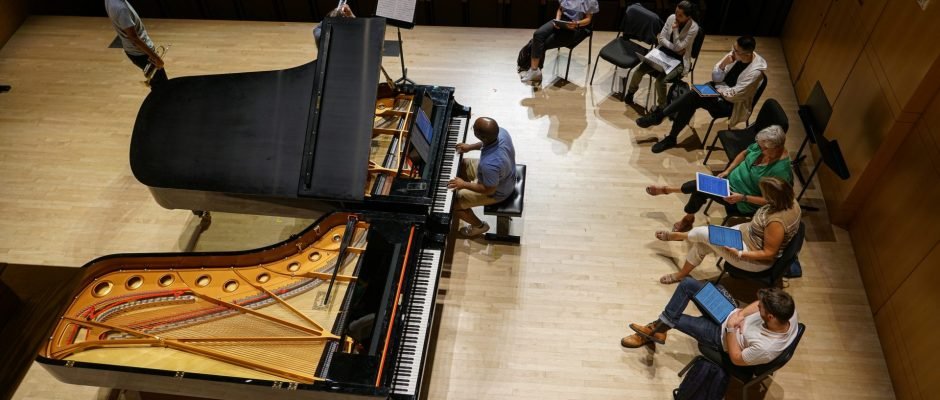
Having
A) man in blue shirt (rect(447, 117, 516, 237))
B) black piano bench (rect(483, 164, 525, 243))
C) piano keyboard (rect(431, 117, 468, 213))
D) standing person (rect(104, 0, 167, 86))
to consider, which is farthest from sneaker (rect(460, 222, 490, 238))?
standing person (rect(104, 0, 167, 86))

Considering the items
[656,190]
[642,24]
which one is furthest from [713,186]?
[642,24]

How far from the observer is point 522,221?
4.84m

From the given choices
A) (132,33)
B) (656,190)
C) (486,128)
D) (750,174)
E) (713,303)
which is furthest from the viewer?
(132,33)

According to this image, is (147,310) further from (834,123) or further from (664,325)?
(834,123)

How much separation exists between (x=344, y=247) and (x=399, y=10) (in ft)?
8.40

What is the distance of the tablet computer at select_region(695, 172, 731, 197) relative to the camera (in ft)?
14.0

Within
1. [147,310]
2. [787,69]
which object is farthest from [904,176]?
[147,310]

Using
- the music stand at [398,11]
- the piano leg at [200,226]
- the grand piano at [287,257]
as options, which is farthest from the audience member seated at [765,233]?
the piano leg at [200,226]

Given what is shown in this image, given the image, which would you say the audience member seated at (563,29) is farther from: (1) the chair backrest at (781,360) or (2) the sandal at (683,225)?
(1) the chair backrest at (781,360)

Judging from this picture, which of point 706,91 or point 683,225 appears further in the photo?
point 706,91

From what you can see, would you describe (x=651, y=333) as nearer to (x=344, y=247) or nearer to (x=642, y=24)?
(x=344, y=247)

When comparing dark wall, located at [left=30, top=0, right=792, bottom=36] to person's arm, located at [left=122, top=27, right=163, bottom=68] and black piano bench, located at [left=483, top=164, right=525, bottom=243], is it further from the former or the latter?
black piano bench, located at [left=483, top=164, right=525, bottom=243]

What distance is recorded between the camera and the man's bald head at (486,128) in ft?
12.7

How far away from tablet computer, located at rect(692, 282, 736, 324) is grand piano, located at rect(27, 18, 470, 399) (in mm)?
1583
